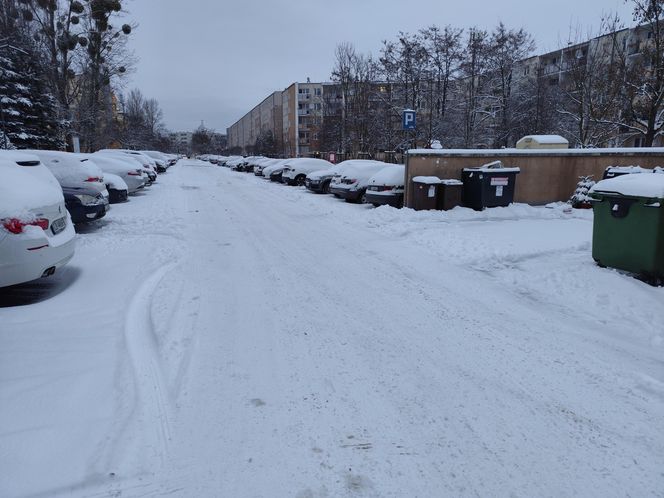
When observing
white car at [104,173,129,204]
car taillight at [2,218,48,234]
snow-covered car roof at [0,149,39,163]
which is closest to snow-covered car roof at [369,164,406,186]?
white car at [104,173,129,204]

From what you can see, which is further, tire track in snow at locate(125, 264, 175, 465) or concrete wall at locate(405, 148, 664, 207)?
concrete wall at locate(405, 148, 664, 207)

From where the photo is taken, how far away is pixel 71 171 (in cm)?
963

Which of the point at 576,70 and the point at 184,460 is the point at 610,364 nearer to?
the point at 184,460

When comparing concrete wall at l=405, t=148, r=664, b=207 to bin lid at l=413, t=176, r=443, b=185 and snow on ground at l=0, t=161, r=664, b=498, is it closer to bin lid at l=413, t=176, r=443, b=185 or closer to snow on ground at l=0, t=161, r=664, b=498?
bin lid at l=413, t=176, r=443, b=185

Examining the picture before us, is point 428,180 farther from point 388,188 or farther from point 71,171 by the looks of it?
point 71,171

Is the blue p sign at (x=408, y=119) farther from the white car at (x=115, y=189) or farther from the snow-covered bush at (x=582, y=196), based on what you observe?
the white car at (x=115, y=189)

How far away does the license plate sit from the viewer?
17.9 feet

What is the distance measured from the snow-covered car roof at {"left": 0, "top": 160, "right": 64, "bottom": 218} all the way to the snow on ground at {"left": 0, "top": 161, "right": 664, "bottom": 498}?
3.60ft

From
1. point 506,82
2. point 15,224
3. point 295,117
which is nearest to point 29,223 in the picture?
point 15,224

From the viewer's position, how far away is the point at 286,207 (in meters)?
14.3

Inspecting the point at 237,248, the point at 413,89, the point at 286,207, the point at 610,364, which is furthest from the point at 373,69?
the point at 610,364

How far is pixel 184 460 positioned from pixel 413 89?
113ft

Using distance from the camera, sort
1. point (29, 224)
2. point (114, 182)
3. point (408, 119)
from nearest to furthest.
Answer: point (29, 224)
point (408, 119)
point (114, 182)

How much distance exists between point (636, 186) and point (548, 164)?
355 inches
